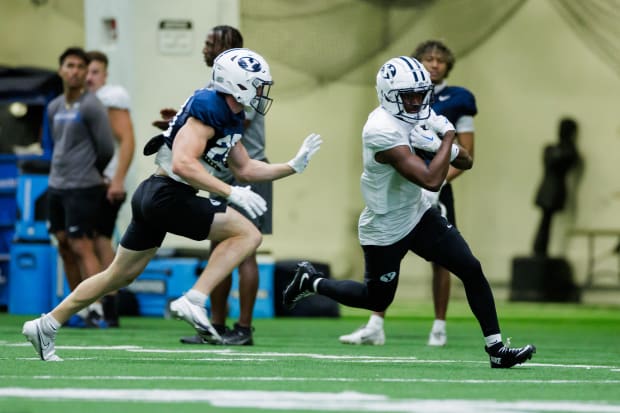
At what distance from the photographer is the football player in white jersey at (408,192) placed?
24.0 feet

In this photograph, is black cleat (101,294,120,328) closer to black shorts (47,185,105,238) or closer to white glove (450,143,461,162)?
black shorts (47,185,105,238)

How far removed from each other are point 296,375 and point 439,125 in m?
1.69

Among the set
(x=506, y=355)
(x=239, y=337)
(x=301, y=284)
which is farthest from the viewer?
(x=239, y=337)

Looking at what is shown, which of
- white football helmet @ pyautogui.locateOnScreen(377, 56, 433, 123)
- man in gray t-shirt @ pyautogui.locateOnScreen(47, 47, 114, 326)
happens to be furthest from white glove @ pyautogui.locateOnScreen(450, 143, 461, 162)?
man in gray t-shirt @ pyautogui.locateOnScreen(47, 47, 114, 326)

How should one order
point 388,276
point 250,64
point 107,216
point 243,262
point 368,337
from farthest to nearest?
1. point 107,216
2. point 368,337
3. point 243,262
4. point 250,64
5. point 388,276

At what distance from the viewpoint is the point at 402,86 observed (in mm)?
7465

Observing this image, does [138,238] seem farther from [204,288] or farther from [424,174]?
[424,174]

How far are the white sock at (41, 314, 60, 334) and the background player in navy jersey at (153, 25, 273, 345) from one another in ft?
6.08

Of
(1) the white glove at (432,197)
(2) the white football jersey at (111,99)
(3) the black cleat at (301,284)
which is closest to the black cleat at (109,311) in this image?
(2) the white football jersey at (111,99)

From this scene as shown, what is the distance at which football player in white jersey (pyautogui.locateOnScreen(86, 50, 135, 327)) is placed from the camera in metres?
11.1

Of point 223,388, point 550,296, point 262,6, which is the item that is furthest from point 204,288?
point 550,296

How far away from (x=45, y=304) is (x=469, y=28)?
5089 mm

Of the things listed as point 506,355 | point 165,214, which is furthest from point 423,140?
point 165,214

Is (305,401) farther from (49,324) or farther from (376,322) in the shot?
(376,322)
